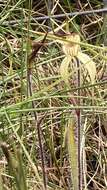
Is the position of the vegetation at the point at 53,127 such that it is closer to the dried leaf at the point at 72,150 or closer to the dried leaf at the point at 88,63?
the dried leaf at the point at 72,150

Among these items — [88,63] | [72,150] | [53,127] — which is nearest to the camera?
[88,63]

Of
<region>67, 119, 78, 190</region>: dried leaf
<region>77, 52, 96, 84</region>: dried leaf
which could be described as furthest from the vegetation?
<region>77, 52, 96, 84</region>: dried leaf

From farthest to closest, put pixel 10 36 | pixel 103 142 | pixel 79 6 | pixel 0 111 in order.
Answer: pixel 79 6 → pixel 10 36 → pixel 103 142 → pixel 0 111

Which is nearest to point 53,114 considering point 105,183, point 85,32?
point 105,183

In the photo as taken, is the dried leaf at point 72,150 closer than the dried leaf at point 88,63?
No

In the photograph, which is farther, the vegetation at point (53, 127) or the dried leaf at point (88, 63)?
the vegetation at point (53, 127)

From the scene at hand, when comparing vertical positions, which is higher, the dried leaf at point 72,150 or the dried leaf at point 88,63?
the dried leaf at point 88,63

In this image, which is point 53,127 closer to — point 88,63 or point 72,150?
point 72,150

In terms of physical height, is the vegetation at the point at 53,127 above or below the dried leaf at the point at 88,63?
below

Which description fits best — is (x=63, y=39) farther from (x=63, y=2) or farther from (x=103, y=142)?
(x=63, y=2)

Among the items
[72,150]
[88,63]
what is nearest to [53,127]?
[72,150]

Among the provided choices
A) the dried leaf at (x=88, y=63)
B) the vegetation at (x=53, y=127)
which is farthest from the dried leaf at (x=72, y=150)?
the dried leaf at (x=88, y=63)
